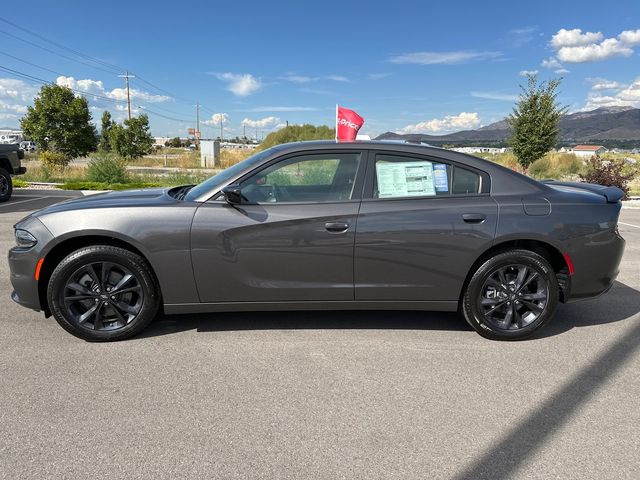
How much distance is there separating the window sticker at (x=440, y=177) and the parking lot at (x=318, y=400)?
1.24 m

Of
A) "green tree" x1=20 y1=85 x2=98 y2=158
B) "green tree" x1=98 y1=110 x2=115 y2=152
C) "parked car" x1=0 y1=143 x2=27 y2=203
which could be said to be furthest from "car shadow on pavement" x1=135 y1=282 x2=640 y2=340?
"green tree" x1=98 y1=110 x2=115 y2=152

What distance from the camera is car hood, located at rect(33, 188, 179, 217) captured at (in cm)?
368

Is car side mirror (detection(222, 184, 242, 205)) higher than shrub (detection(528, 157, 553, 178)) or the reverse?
the reverse

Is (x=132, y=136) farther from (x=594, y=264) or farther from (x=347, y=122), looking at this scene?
(x=594, y=264)

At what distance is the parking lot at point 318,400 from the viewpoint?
7.74ft

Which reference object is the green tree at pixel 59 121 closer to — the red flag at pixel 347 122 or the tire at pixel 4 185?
the tire at pixel 4 185

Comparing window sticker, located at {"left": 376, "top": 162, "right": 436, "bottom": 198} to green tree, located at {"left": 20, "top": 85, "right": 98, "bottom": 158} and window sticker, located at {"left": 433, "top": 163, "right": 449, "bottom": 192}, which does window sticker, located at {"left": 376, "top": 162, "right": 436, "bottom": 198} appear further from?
green tree, located at {"left": 20, "top": 85, "right": 98, "bottom": 158}

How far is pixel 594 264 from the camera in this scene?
3.89 metres

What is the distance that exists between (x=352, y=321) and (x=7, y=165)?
11267mm

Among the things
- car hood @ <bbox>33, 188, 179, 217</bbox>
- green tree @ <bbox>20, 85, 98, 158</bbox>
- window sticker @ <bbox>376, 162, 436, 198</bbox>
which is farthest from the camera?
green tree @ <bbox>20, 85, 98, 158</bbox>

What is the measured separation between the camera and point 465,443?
8.29ft

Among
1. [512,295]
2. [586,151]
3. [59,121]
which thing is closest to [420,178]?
[512,295]

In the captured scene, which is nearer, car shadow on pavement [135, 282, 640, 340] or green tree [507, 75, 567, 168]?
car shadow on pavement [135, 282, 640, 340]

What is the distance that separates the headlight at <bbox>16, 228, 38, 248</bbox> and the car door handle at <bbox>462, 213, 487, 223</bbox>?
3.33 meters
